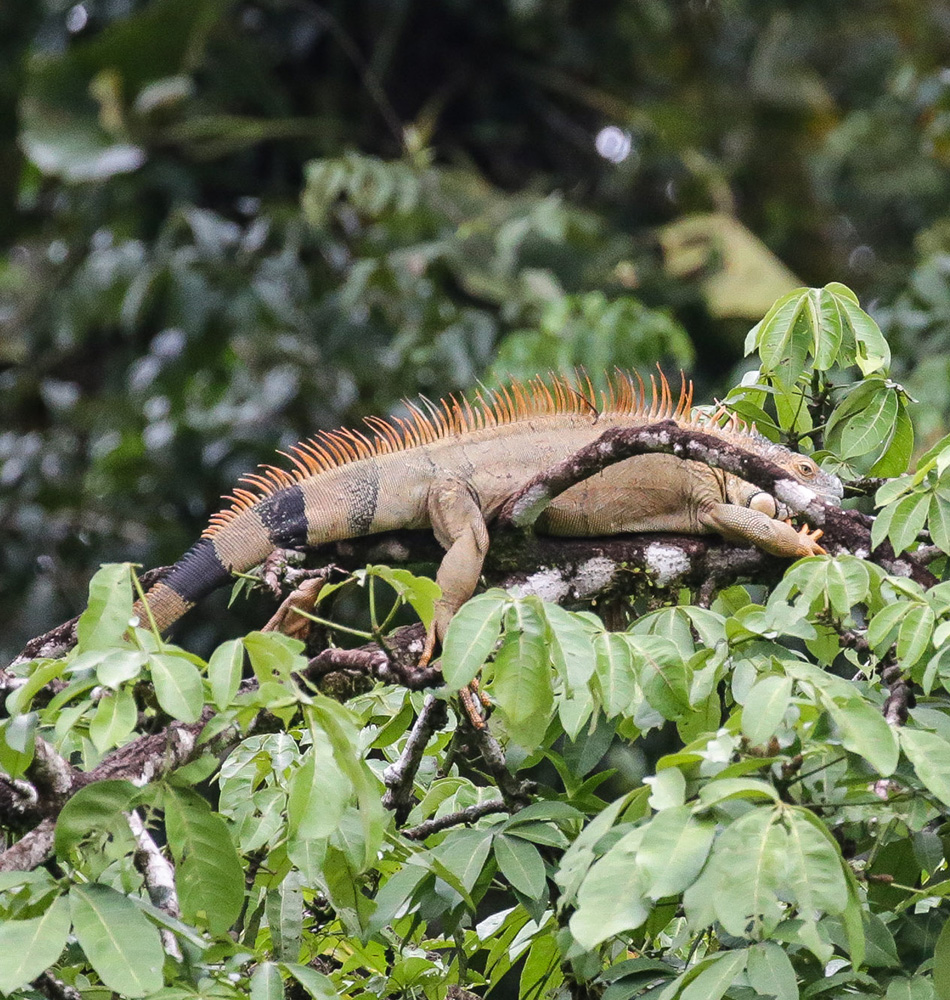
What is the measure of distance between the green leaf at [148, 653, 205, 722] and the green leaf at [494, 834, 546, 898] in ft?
2.70

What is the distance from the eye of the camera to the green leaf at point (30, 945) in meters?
2.01

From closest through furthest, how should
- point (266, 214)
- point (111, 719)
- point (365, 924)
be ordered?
point (111, 719)
point (365, 924)
point (266, 214)

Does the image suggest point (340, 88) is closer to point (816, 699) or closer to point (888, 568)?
point (888, 568)

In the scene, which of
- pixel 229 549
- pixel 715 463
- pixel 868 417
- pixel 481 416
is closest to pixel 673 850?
pixel 715 463

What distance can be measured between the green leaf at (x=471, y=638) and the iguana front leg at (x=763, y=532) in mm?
1467

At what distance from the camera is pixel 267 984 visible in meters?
2.34

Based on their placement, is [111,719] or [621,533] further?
[621,533]

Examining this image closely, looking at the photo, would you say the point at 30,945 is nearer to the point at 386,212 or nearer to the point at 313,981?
the point at 313,981

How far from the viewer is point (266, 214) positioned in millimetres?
8531

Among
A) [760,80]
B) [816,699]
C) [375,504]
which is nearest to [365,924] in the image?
[816,699]

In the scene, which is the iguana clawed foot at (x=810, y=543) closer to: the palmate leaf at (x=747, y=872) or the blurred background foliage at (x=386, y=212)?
the palmate leaf at (x=747, y=872)

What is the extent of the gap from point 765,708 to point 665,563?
5.14ft

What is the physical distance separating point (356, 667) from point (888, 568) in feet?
4.51

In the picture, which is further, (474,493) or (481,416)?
(481,416)
